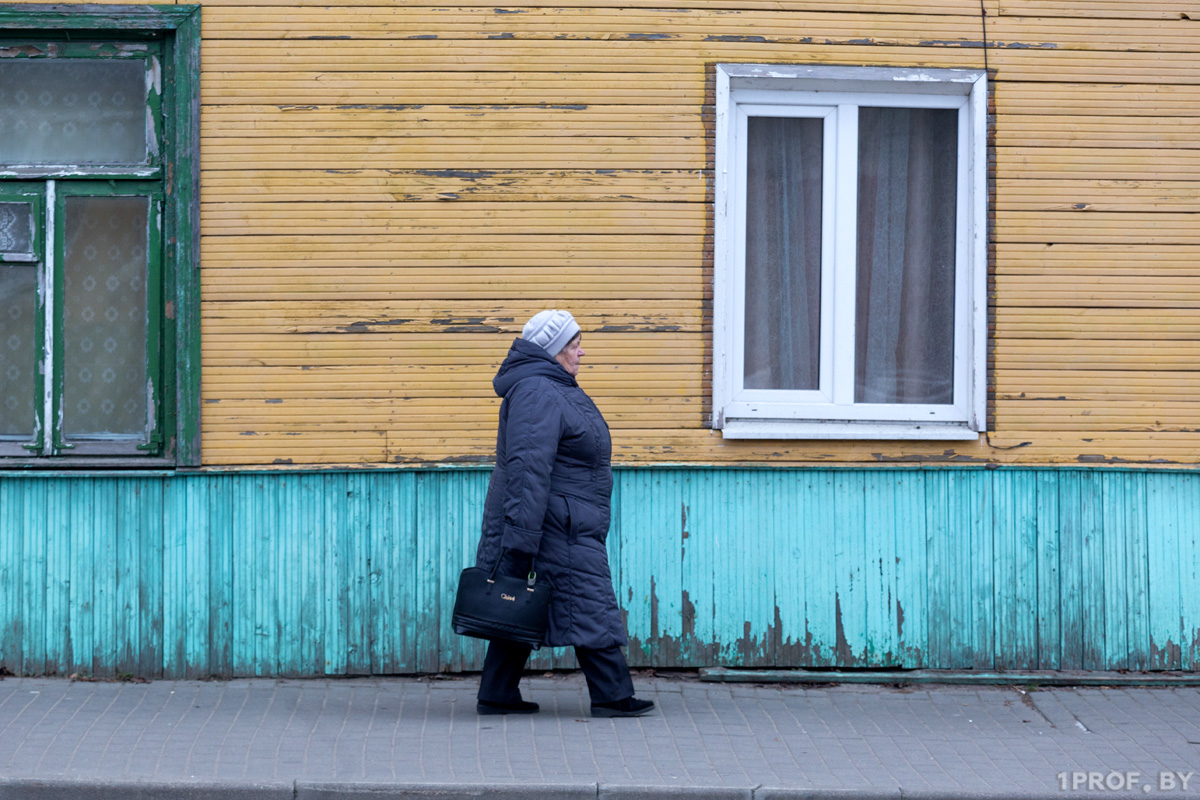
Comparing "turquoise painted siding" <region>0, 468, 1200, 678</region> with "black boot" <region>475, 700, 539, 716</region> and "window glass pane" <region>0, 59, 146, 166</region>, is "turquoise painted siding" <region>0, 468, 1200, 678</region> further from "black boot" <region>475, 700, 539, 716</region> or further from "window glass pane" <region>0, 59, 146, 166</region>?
"window glass pane" <region>0, 59, 146, 166</region>

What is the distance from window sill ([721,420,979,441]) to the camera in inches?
247

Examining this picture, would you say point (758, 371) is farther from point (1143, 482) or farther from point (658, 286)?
point (1143, 482)

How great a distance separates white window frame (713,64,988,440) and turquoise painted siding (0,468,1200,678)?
12.0 inches

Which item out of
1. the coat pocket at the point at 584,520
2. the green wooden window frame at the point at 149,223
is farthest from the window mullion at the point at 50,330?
the coat pocket at the point at 584,520

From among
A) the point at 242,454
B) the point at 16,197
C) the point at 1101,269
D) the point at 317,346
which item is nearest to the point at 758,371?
the point at 1101,269

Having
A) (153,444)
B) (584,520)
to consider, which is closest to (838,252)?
(584,520)

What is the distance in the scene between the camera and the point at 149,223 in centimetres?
620

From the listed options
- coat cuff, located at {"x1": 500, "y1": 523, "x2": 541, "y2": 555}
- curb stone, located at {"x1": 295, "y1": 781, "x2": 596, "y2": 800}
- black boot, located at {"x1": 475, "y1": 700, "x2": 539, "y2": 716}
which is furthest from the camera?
black boot, located at {"x1": 475, "y1": 700, "x2": 539, "y2": 716}

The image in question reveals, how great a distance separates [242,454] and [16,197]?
1.80m

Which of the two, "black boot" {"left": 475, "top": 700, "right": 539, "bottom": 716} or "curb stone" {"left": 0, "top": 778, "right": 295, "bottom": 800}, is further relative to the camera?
"black boot" {"left": 475, "top": 700, "right": 539, "bottom": 716}

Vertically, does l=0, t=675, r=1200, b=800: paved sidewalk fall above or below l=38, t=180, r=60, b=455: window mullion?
below

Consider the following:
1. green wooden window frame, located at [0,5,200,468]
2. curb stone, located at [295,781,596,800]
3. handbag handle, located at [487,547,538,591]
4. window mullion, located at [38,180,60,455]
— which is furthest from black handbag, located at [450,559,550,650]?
window mullion, located at [38,180,60,455]

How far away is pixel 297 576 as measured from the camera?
20.2 feet

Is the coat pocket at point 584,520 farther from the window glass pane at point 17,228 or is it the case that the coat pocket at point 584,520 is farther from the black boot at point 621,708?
the window glass pane at point 17,228
